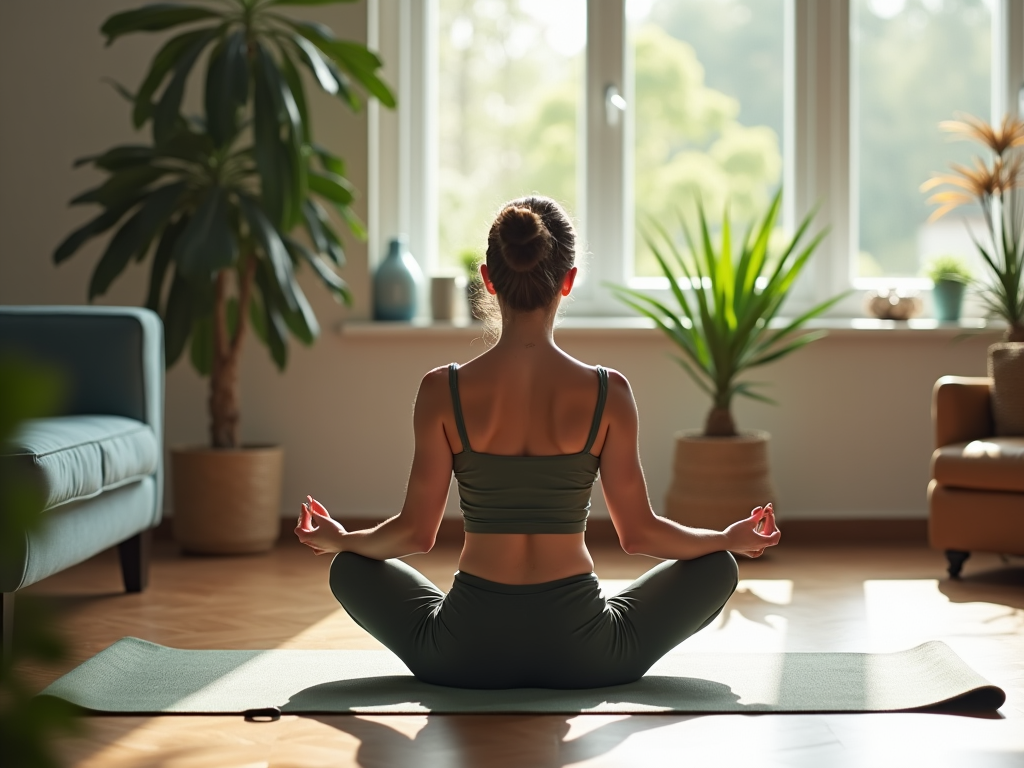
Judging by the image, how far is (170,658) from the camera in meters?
2.64

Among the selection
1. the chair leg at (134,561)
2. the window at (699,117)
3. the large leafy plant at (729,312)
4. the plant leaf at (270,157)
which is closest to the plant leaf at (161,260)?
the plant leaf at (270,157)

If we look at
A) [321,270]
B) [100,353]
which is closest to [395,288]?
[321,270]

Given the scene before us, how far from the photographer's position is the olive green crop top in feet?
7.01

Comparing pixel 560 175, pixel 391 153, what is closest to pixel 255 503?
pixel 391 153

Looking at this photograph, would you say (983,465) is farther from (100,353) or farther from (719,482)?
(100,353)

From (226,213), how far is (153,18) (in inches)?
28.2

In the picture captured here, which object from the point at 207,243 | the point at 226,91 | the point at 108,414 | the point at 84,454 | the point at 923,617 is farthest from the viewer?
the point at 226,91

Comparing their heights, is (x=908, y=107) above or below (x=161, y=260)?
above

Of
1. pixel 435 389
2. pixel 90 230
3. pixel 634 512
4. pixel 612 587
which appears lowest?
pixel 612 587

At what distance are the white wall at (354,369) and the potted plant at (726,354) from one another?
36 centimetres

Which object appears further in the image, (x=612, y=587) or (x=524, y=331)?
(x=612, y=587)

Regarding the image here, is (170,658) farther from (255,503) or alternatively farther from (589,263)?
(589,263)

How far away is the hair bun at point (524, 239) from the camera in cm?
213

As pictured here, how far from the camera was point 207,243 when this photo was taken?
3670 millimetres
